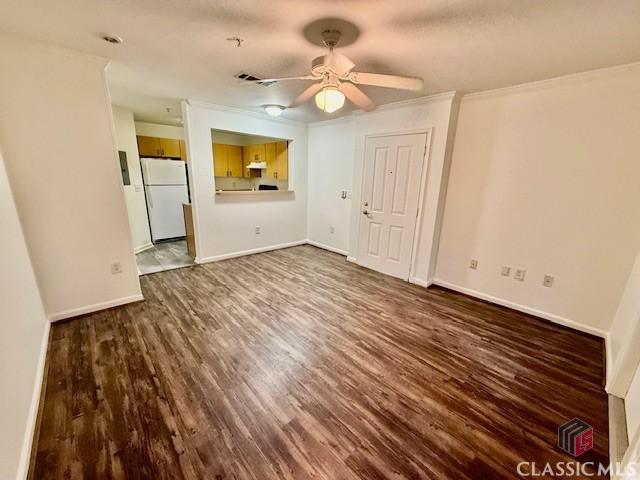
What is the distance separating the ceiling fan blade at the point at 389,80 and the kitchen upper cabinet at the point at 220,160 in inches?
196

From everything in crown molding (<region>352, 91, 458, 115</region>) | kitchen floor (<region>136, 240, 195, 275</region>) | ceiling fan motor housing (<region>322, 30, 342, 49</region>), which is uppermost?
crown molding (<region>352, 91, 458, 115</region>)

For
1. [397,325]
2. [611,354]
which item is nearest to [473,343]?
[397,325]

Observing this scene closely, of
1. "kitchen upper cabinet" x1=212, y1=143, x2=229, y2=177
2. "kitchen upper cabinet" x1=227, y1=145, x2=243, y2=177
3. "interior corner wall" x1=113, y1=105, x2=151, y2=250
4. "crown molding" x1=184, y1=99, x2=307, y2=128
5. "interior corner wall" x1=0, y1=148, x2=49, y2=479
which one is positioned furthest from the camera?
"kitchen upper cabinet" x1=227, y1=145, x2=243, y2=177

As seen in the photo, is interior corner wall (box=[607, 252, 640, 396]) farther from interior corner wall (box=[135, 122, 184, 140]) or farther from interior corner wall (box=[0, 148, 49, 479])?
interior corner wall (box=[135, 122, 184, 140])

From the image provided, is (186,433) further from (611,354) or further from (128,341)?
(611,354)

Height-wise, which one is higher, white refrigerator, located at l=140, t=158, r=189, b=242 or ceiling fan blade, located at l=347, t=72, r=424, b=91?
ceiling fan blade, located at l=347, t=72, r=424, b=91

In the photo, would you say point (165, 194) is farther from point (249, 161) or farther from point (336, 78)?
point (336, 78)

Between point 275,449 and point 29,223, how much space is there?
110 inches

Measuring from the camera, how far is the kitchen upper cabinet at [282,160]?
5105 millimetres

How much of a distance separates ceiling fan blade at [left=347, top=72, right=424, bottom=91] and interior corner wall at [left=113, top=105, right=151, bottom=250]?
3.96 metres

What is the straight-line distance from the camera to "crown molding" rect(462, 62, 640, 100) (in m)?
2.16

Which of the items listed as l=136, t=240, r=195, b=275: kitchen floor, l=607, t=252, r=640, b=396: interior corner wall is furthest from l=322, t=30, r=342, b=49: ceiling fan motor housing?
l=136, t=240, r=195, b=275: kitchen floor

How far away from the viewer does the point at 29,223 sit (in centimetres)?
229

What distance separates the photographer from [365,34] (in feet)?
5.86
